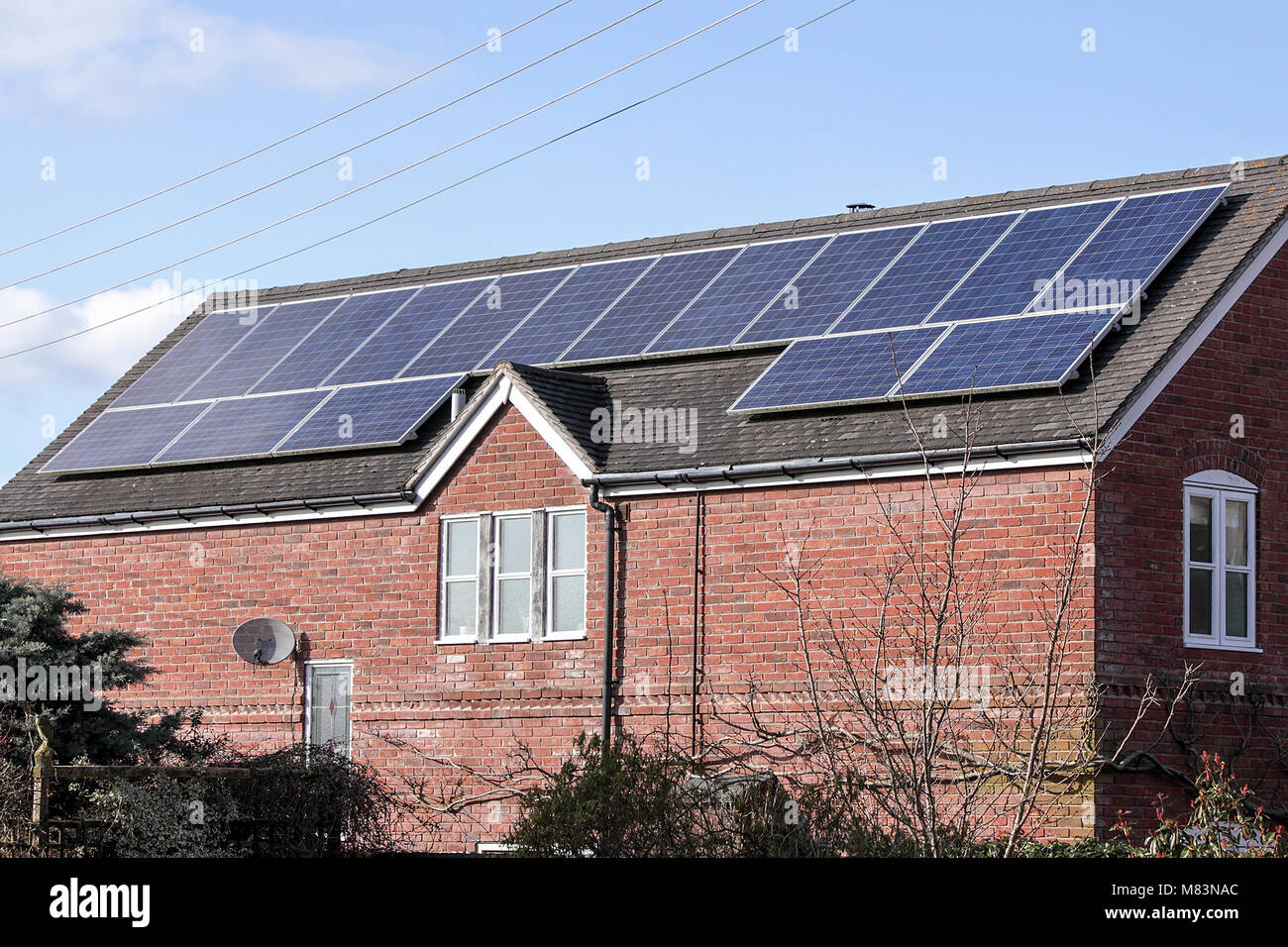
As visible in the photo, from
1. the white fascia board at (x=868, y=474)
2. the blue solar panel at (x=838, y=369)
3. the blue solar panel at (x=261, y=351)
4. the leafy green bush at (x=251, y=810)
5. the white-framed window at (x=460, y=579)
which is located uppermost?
the blue solar panel at (x=261, y=351)

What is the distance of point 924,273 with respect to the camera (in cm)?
2247

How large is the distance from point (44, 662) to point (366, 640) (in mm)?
5754

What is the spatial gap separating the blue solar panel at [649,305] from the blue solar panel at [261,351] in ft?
18.9

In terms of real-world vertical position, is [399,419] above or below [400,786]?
above

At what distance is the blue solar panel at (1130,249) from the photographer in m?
20.4

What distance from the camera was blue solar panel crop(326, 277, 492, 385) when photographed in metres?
25.9

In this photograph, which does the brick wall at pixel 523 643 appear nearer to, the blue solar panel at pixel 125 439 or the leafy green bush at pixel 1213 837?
the blue solar panel at pixel 125 439

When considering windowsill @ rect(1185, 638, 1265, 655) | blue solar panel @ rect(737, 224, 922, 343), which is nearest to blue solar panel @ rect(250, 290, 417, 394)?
blue solar panel @ rect(737, 224, 922, 343)

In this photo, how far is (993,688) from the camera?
1859 cm

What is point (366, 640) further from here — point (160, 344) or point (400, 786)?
point (160, 344)

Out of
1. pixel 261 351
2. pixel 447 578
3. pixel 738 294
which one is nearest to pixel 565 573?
pixel 447 578

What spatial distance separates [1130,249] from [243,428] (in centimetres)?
1269

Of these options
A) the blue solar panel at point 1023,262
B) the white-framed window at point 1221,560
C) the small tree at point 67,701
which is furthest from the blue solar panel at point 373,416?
the white-framed window at point 1221,560

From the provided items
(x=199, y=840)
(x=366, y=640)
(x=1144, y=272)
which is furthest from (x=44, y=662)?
(x=1144, y=272)
